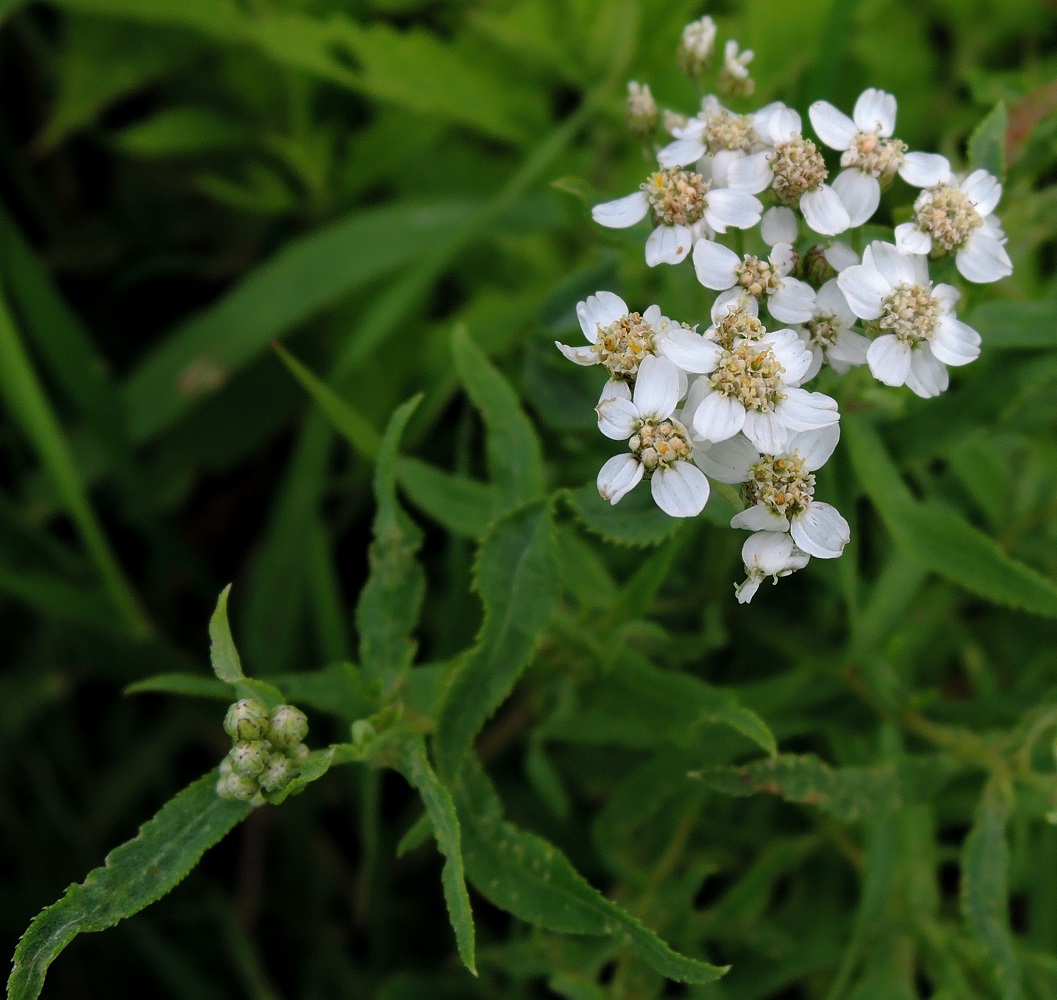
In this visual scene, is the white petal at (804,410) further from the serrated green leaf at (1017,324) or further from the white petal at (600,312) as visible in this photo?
the serrated green leaf at (1017,324)

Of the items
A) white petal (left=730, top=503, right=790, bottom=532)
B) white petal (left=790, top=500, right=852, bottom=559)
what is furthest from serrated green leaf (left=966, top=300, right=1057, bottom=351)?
white petal (left=730, top=503, right=790, bottom=532)

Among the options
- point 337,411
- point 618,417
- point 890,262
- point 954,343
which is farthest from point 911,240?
point 337,411

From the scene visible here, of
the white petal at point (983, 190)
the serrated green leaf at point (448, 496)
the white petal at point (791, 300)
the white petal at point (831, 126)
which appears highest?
the white petal at point (831, 126)

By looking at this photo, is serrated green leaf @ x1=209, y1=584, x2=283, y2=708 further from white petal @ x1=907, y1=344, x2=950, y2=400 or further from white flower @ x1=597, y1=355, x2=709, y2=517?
white petal @ x1=907, y1=344, x2=950, y2=400

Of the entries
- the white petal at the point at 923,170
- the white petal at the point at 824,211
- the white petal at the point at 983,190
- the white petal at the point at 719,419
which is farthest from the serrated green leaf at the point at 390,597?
the white petal at the point at 983,190

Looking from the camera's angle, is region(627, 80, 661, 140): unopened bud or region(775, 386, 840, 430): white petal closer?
region(775, 386, 840, 430): white petal

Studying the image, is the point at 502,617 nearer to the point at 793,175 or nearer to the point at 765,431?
the point at 765,431
